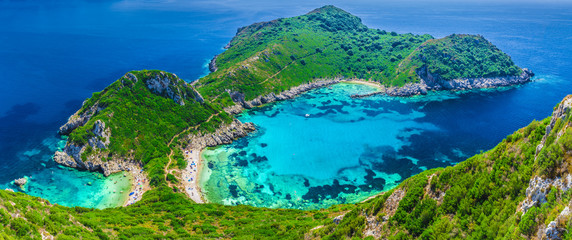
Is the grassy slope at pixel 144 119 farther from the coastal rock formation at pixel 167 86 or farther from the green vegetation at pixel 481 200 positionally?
the green vegetation at pixel 481 200

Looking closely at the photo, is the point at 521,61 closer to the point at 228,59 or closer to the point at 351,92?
the point at 351,92

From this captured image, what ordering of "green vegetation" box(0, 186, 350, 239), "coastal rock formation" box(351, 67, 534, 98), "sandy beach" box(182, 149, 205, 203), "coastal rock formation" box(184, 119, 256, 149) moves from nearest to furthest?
"green vegetation" box(0, 186, 350, 239) → "sandy beach" box(182, 149, 205, 203) → "coastal rock formation" box(184, 119, 256, 149) → "coastal rock formation" box(351, 67, 534, 98)

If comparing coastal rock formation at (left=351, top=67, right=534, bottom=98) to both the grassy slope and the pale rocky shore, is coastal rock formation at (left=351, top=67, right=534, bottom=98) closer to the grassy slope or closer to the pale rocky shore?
A: the pale rocky shore

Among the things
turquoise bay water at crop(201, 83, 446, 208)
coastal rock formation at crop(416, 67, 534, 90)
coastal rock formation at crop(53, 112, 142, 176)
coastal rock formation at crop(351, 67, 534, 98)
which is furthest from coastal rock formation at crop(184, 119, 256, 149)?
coastal rock formation at crop(416, 67, 534, 90)

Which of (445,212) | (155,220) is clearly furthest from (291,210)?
(445,212)

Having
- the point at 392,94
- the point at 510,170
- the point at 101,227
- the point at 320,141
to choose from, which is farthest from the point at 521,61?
the point at 101,227

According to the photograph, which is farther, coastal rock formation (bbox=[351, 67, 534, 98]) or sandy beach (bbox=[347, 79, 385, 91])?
sandy beach (bbox=[347, 79, 385, 91])
